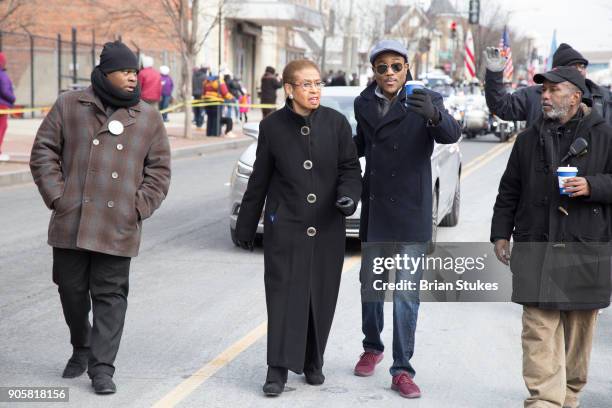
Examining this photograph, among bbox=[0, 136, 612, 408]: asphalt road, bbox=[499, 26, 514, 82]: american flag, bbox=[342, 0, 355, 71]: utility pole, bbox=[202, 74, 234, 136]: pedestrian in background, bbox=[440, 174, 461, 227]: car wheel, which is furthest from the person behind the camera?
bbox=[342, 0, 355, 71]: utility pole

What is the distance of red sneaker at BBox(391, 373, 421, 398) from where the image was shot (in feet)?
20.3

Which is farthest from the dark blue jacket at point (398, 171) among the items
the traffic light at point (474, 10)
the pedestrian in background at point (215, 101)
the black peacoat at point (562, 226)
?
the traffic light at point (474, 10)

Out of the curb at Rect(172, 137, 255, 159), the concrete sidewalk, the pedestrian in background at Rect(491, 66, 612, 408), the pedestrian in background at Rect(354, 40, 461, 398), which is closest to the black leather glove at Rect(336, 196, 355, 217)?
the pedestrian in background at Rect(354, 40, 461, 398)

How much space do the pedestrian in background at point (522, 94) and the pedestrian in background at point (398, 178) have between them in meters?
0.45

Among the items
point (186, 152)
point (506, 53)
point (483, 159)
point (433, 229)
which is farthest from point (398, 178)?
point (483, 159)

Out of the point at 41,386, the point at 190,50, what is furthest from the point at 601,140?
the point at 190,50

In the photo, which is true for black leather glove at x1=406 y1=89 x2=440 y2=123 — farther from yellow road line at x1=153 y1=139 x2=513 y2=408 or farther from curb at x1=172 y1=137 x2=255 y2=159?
curb at x1=172 y1=137 x2=255 y2=159

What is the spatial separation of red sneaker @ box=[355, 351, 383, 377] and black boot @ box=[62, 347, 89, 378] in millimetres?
1596

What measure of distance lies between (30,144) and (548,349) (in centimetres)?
1987

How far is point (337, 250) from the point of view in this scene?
634 centimetres

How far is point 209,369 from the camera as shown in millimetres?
6758

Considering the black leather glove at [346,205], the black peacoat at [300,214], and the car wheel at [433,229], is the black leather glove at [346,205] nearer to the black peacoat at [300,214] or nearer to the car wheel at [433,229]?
the black peacoat at [300,214]

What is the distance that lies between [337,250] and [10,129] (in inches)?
929

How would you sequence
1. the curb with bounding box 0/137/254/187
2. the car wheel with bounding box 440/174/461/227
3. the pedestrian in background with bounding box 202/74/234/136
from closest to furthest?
the car wheel with bounding box 440/174/461/227, the curb with bounding box 0/137/254/187, the pedestrian in background with bounding box 202/74/234/136
